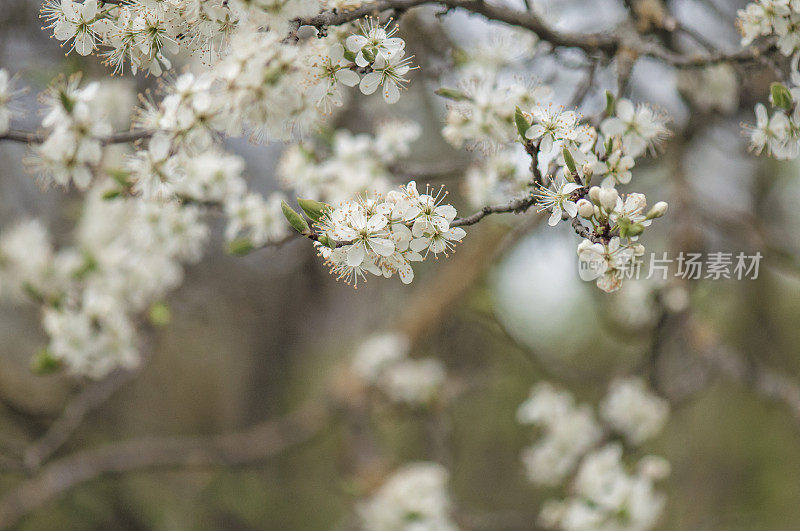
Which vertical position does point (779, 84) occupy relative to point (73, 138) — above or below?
above

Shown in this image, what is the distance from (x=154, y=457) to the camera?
12.0ft

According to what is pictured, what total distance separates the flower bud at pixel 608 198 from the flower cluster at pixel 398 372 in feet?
8.45

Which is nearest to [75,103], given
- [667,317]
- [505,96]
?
[505,96]

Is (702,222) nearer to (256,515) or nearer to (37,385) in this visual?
(256,515)

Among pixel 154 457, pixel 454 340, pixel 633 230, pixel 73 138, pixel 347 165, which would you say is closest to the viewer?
pixel 633 230

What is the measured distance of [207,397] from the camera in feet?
20.6

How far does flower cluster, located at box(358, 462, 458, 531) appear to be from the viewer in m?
2.78

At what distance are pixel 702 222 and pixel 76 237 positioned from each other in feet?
11.0

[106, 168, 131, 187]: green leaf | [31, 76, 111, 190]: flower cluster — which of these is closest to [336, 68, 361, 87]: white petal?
[31, 76, 111, 190]: flower cluster

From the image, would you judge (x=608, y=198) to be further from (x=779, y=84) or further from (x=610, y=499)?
(x=610, y=499)

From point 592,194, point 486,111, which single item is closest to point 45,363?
point 486,111

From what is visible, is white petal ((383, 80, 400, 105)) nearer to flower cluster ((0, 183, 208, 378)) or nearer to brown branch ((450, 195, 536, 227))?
brown branch ((450, 195, 536, 227))

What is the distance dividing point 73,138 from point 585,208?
57.0 inches

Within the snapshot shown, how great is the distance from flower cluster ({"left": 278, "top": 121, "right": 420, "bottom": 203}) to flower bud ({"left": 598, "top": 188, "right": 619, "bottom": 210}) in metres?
1.31
